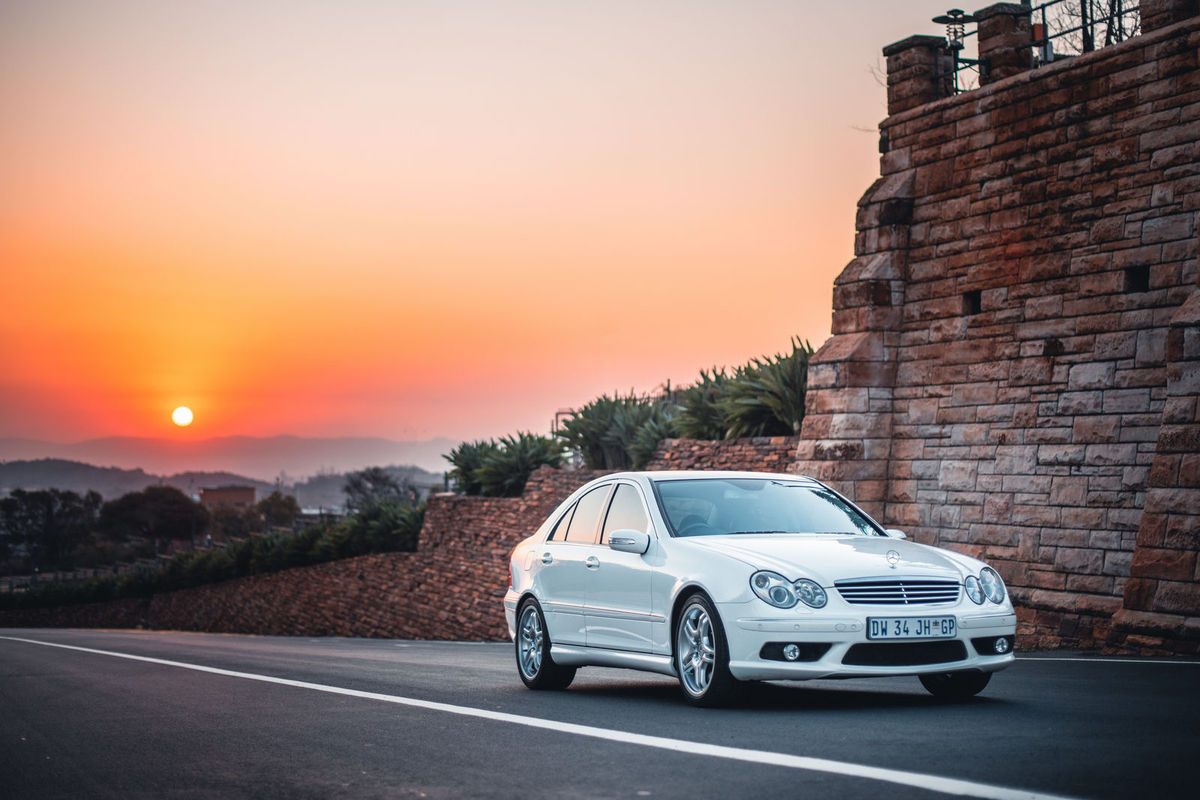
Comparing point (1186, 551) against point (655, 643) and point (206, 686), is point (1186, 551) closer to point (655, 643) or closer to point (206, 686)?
point (655, 643)

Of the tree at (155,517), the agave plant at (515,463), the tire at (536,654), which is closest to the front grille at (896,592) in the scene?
the tire at (536,654)

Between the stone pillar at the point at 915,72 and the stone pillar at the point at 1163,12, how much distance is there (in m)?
3.55

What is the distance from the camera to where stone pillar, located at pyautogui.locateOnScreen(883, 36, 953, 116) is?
18.1m

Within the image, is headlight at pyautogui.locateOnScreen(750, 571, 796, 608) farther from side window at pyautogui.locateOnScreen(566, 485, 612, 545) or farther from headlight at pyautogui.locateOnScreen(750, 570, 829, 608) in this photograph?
side window at pyautogui.locateOnScreen(566, 485, 612, 545)

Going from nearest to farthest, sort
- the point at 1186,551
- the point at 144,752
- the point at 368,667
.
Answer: the point at 144,752
the point at 1186,551
the point at 368,667

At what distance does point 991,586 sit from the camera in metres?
8.79

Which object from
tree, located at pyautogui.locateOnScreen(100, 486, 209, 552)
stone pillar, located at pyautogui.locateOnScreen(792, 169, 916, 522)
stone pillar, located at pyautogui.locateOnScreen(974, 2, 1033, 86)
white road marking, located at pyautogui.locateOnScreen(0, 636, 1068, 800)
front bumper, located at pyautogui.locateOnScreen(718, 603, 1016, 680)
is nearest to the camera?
white road marking, located at pyautogui.locateOnScreen(0, 636, 1068, 800)

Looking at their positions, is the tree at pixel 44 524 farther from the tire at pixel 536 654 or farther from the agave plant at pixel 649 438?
the tire at pixel 536 654

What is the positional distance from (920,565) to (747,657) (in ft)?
4.35

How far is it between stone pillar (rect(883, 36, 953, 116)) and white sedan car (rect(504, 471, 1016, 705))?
30.6ft

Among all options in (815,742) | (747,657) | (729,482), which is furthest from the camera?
(729,482)

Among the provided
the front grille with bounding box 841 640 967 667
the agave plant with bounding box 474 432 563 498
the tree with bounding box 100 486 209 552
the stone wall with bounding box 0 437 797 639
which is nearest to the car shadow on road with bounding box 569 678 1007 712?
the front grille with bounding box 841 640 967 667

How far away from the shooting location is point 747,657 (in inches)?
323

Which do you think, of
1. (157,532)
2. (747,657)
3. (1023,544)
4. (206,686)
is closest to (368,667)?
(206,686)
